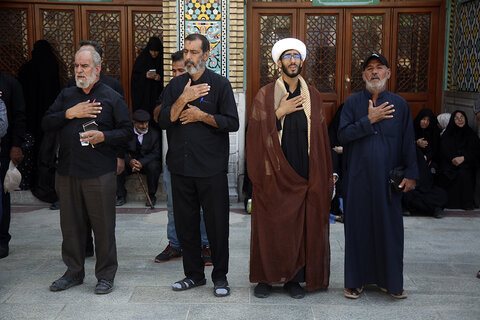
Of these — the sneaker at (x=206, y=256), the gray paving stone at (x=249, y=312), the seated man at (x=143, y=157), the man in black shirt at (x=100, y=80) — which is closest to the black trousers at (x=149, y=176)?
the seated man at (x=143, y=157)

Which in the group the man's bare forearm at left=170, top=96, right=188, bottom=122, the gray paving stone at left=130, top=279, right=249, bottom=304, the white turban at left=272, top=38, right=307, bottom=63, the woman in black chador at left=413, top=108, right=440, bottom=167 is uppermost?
the white turban at left=272, top=38, right=307, bottom=63

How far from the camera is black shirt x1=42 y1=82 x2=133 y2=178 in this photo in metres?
4.14

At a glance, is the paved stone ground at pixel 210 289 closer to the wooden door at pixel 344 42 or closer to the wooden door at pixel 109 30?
the wooden door at pixel 344 42

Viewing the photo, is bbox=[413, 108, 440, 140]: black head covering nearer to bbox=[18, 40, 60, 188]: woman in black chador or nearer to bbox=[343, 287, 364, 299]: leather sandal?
bbox=[343, 287, 364, 299]: leather sandal

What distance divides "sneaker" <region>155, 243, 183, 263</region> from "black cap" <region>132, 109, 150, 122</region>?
2523 mm

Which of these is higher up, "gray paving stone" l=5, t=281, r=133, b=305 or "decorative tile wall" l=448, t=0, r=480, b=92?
"decorative tile wall" l=448, t=0, r=480, b=92

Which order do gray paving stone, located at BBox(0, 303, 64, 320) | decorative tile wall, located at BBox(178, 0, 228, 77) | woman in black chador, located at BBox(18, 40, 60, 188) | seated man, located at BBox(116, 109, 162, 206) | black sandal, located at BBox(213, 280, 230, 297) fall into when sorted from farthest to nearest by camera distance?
woman in black chador, located at BBox(18, 40, 60, 188)
seated man, located at BBox(116, 109, 162, 206)
decorative tile wall, located at BBox(178, 0, 228, 77)
black sandal, located at BBox(213, 280, 230, 297)
gray paving stone, located at BBox(0, 303, 64, 320)

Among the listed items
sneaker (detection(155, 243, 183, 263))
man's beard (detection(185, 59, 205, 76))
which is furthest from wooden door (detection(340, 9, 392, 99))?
man's beard (detection(185, 59, 205, 76))

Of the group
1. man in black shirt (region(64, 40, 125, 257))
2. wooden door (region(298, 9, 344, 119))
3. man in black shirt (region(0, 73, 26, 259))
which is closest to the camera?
man in black shirt (region(64, 40, 125, 257))

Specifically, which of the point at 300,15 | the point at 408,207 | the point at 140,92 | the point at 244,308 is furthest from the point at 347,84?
the point at 244,308

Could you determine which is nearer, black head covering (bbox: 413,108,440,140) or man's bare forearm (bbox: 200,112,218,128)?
man's bare forearm (bbox: 200,112,218,128)

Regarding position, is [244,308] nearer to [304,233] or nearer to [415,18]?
[304,233]

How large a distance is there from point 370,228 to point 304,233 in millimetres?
456

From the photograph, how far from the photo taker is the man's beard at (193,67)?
160 inches
